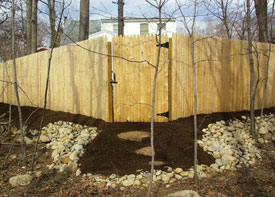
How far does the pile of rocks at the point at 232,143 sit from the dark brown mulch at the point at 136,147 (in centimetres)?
19

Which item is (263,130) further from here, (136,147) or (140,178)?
(140,178)

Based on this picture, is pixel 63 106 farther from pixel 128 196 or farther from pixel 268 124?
pixel 268 124

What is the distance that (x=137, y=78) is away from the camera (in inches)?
212

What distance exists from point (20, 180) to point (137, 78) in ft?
10.3

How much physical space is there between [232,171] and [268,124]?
7.89 ft

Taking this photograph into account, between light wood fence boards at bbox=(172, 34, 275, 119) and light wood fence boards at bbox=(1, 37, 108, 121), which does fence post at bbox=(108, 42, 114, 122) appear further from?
light wood fence boards at bbox=(172, 34, 275, 119)

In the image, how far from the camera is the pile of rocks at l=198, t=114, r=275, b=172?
3.88 metres

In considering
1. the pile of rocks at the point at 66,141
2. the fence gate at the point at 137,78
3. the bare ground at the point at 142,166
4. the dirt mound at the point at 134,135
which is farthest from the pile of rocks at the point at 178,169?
the fence gate at the point at 137,78

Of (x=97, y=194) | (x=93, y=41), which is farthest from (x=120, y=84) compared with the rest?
(x=97, y=194)

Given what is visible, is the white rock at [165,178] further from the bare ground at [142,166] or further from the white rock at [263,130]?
the white rock at [263,130]

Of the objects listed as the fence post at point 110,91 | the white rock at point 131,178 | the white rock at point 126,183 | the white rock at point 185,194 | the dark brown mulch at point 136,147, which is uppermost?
the fence post at point 110,91

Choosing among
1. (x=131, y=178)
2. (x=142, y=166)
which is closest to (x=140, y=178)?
(x=131, y=178)

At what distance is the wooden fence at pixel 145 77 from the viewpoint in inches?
211

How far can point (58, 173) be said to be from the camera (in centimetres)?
386
